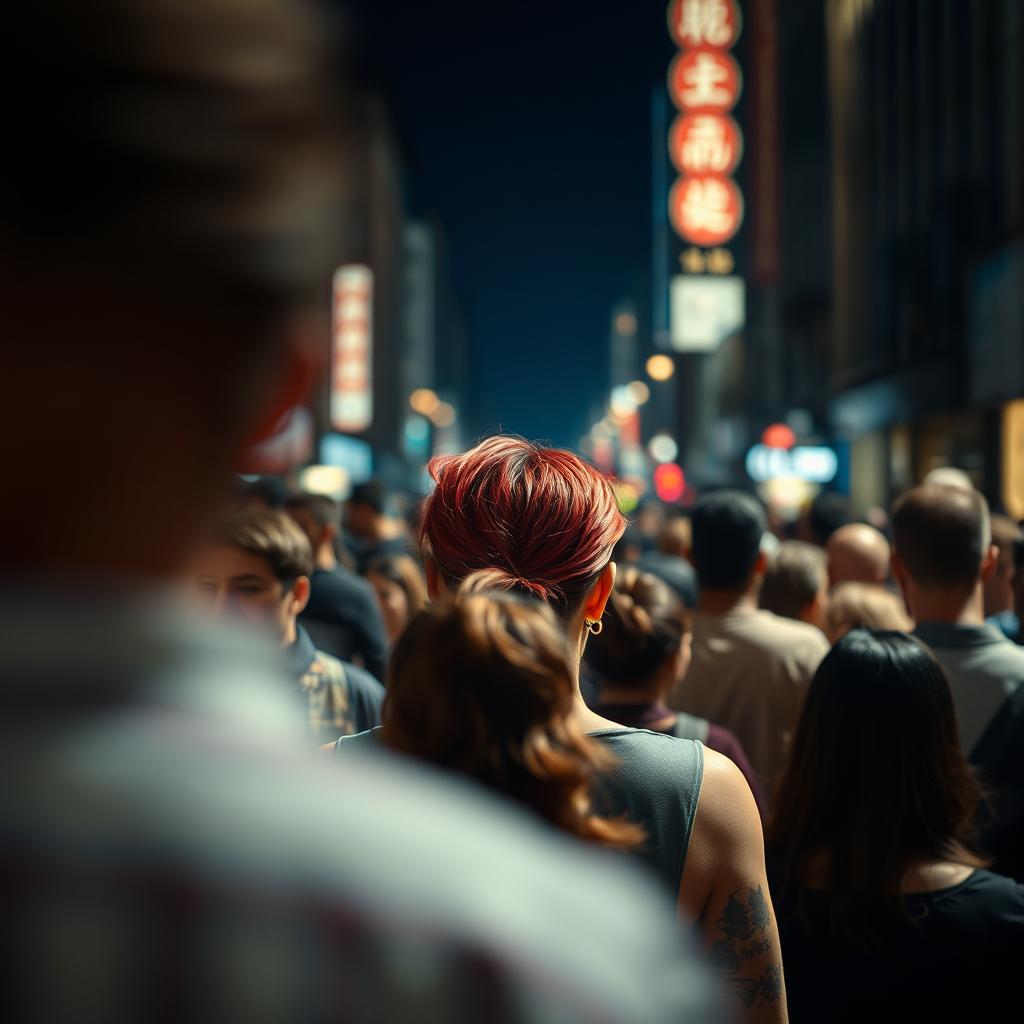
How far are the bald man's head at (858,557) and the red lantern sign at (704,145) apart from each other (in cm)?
3527

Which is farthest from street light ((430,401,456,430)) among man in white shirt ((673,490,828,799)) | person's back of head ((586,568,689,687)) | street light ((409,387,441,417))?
person's back of head ((586,568,689,687))

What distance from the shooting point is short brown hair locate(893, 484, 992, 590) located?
4.84 m

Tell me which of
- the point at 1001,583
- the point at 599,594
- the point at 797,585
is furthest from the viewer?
the point at 1001,583

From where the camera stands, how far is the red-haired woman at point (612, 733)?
7.52 ft

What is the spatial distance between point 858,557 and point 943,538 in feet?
7.88

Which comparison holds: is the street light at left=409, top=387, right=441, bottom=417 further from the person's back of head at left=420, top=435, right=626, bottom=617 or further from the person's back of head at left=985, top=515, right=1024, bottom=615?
the person's back of head at left=420, top=435, right=626, bottom=617

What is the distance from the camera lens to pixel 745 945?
2.36 meters

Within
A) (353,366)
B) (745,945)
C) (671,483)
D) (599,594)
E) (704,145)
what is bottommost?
(745,945)

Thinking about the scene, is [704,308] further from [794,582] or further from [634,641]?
[634,641]

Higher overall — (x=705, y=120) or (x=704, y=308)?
(x=705, y=120)

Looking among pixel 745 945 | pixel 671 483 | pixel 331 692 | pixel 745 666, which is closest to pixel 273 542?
pixel 331 692

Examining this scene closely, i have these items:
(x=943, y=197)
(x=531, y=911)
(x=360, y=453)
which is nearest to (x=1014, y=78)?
(x=943, y=197)

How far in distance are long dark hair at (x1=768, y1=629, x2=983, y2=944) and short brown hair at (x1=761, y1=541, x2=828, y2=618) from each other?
3.13 metres

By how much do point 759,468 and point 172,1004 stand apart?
119ft
